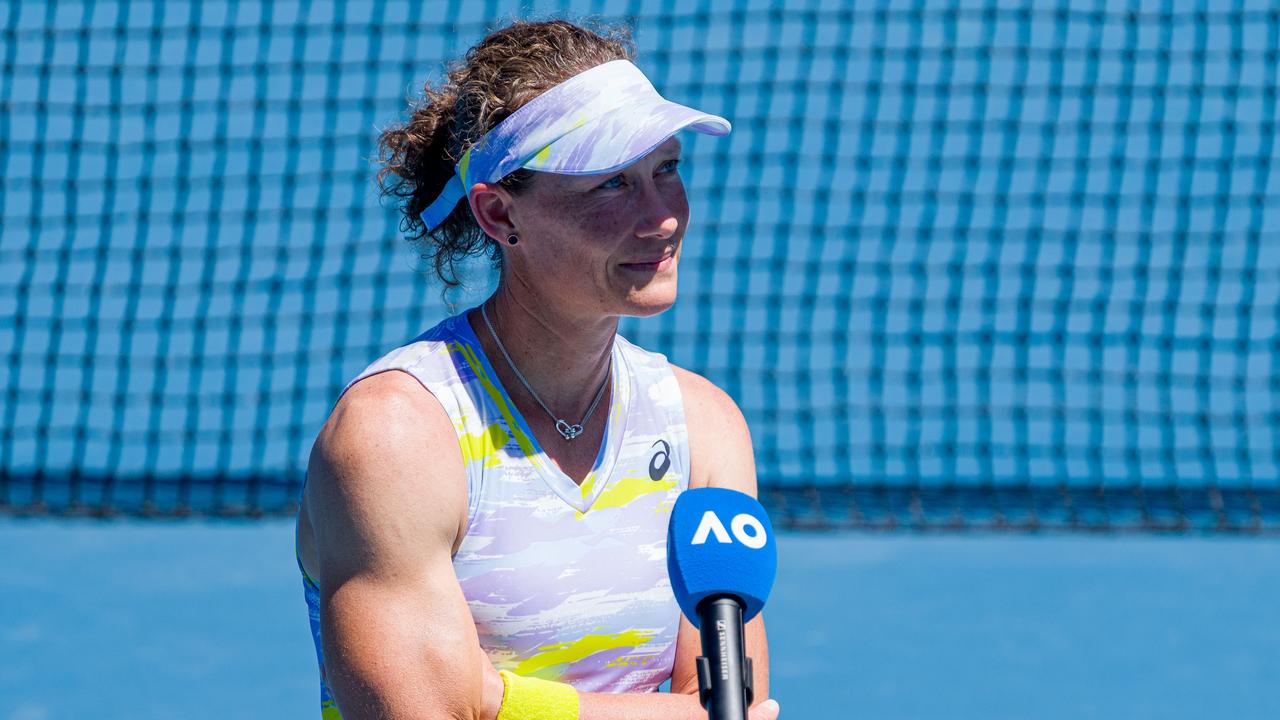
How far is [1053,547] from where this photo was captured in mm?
7730

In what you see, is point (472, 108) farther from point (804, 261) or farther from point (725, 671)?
point (804, 261)

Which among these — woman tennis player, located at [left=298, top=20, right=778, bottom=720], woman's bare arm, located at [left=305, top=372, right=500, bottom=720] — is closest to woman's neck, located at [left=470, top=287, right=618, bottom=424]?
woman tennis player, located at [left=298, top=20, right=778, bottom=720]

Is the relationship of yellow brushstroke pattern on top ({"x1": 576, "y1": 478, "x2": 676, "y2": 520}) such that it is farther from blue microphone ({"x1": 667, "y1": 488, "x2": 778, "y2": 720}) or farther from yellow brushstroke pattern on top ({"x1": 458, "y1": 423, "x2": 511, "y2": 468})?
blue microphone ({"x1": 667, "y1": 488, "x2": 778, "y2": 720})

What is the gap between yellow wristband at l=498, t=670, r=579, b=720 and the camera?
232cm

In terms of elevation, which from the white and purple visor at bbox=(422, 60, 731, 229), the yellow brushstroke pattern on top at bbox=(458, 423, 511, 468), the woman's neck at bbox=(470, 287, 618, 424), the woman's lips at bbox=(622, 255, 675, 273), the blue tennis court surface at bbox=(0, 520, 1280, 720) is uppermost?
the white and purple visor at bbox=(422, 60, 731, 229)

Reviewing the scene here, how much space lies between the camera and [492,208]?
2436 millimetres

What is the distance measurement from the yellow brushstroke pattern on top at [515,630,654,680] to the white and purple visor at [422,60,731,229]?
663 millimetres

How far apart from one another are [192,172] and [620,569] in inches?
427

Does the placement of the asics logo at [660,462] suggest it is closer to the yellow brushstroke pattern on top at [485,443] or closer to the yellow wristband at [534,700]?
the yellow brushstroke pattern on top at [485,443]

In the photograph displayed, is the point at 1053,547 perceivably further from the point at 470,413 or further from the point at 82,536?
the point at 470,413

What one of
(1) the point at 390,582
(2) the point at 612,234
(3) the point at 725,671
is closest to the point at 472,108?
(2) the point at 612,234

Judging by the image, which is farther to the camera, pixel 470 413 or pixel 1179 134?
pixel 1179 134

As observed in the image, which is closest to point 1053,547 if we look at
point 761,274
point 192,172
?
point 761,274

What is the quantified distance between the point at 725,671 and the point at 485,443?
2.71 feet
